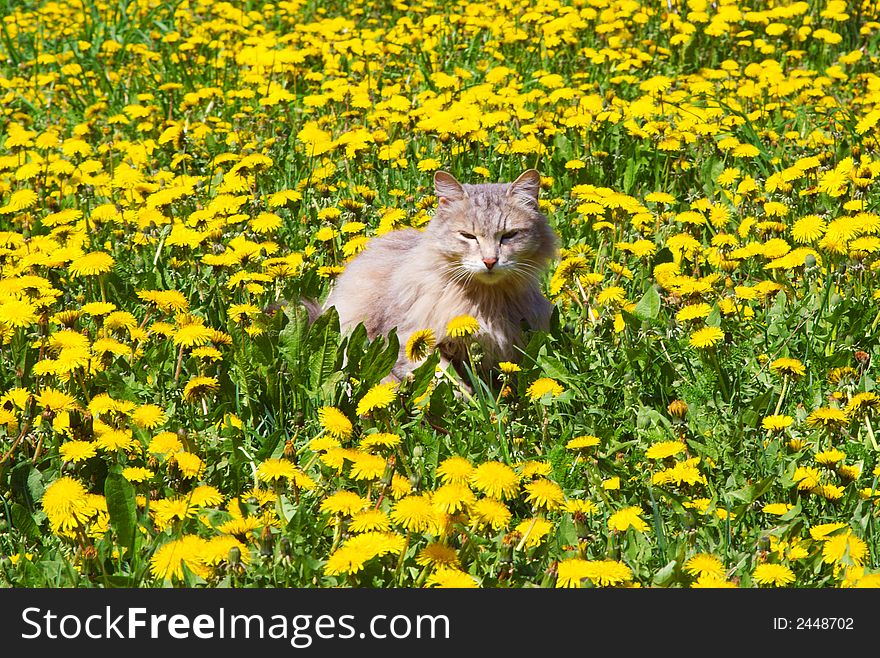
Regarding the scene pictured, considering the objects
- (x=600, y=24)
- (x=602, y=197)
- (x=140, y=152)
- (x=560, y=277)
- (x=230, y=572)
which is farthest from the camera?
(x=600, y=24)

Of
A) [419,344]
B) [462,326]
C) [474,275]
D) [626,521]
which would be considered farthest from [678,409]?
[474,275]

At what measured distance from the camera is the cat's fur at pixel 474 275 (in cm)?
445

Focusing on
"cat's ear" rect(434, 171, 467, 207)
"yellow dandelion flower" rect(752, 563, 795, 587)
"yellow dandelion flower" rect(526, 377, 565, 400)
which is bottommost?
"yellow dandelion flower" rect(526, 377, 565, 400)

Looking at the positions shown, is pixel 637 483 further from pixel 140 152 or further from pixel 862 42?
pixel 862 42

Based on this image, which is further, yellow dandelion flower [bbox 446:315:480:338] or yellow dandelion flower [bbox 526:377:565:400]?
yellow dandelion flower [bbox 446:315:480:338]

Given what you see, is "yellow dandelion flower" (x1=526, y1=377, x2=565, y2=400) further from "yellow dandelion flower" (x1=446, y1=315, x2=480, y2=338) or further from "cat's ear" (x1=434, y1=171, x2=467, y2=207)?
"cat's ear" (x1=434, y1=171, x2=467, y2=207)

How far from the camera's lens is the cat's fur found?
4.45 m

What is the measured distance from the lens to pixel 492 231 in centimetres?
446

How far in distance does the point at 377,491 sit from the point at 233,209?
2177mm

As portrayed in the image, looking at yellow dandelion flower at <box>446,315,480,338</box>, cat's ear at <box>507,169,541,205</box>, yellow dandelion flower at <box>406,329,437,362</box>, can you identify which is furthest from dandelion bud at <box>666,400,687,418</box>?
cat's ear at <box>507,169,541,205</box>

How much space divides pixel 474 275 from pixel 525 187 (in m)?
0.49

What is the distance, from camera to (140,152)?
240 inches

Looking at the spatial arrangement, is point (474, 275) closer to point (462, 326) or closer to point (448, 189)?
point (448, 189)

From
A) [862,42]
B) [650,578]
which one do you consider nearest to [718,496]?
[650,578]
